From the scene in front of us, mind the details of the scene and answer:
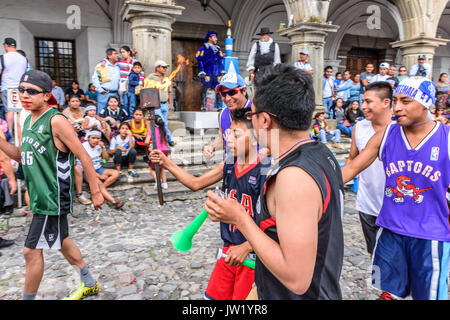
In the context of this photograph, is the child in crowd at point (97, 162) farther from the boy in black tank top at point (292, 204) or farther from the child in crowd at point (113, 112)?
the boy in black tank top at point (292, 204)

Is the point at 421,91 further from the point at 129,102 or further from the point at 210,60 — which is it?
the point at 210,60

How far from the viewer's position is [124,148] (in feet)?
21.0

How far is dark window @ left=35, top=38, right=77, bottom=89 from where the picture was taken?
430 inches

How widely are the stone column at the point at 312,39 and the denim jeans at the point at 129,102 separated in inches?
183

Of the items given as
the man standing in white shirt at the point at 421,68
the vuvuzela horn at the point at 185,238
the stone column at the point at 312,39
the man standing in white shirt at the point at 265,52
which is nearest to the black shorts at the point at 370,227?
the vuvuzela horn at the point at 185,238

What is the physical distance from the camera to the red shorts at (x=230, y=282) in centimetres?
213

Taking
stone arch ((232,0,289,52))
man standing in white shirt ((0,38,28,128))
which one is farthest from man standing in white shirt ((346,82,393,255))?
stone arch ((232,0,289,52))

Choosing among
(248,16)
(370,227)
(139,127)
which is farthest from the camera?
(248,16)

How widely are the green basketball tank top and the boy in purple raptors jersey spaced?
2.37 meters

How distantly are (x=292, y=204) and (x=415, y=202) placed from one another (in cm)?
158

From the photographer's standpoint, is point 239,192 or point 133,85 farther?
point 133,85

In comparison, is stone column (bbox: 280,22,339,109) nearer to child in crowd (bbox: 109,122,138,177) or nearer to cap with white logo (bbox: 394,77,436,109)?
child in crowd (bbox: 109,122,138,177)

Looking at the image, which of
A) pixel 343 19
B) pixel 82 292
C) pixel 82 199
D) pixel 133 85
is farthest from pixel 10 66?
pixel 343 19
